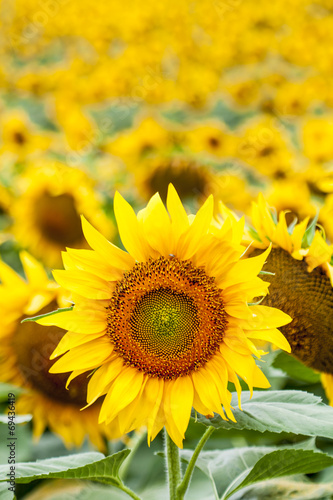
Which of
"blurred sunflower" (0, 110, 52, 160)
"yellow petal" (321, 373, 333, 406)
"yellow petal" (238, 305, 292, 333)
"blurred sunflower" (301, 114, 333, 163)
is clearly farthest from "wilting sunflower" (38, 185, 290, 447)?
"blurred sunflower" (0, 110, 52, 160)

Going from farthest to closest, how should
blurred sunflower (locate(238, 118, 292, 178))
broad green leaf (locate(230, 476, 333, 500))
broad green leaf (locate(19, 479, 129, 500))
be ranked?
blurred sunflower (locate(238, 118, 292, 178))
broad green leaf (locate(19, 479, 129, 500))
broad green leaf (locate(230, 476, 333, 500))

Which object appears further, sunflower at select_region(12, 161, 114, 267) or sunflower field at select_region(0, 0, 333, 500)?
sunflower at select_region(12, 161, 114, 267)

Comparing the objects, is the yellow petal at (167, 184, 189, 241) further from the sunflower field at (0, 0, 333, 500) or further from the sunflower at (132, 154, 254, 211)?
the sunflower at (132, 154, 254, 211)

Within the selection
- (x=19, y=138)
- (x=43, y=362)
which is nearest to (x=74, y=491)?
(x=43, y=362)

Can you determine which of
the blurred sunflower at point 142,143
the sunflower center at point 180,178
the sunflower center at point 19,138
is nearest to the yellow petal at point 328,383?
the sunflower center at point 180,178

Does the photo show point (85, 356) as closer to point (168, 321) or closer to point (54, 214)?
point (168, 321)

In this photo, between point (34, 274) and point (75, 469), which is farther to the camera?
point (34, 274)

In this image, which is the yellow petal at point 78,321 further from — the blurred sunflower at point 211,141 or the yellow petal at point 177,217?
the blurred sunflower at point 211,141
